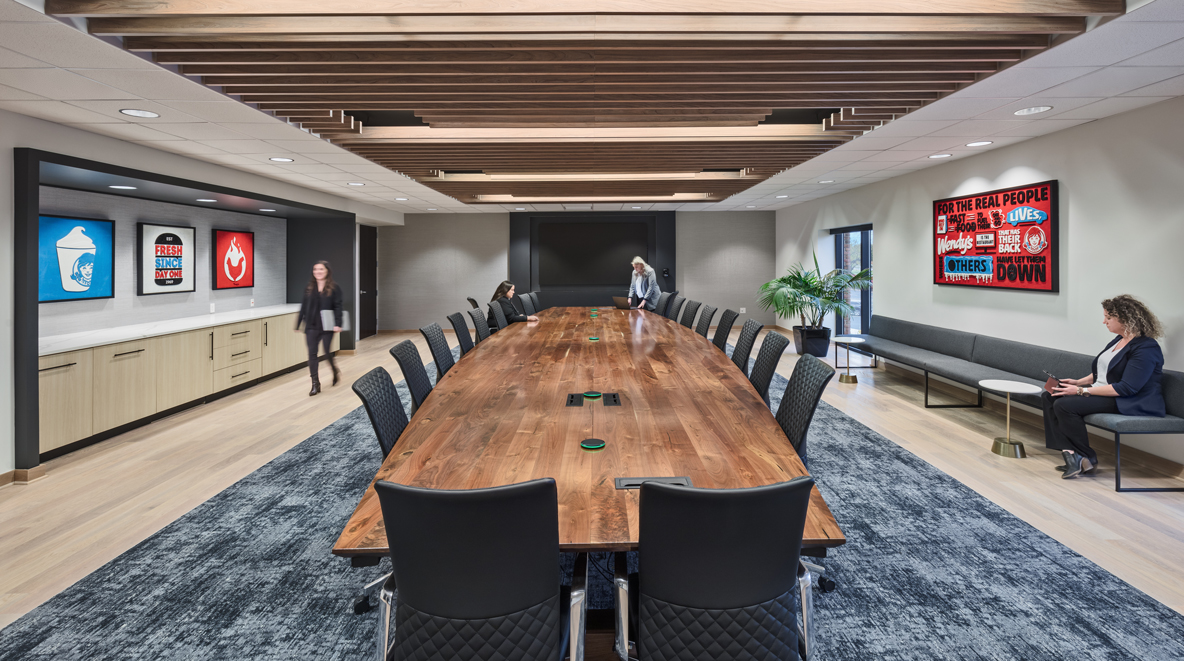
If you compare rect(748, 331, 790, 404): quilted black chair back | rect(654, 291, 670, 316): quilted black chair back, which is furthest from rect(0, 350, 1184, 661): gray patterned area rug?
rect(654, 291, 670, 316): quilted black chair back

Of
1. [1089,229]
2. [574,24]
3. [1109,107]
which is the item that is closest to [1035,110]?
[1109,107]

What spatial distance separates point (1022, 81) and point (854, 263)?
6739 millimetres

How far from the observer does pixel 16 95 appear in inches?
140

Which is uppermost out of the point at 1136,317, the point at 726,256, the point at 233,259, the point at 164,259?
the point at 726,256

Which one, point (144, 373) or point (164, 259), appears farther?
point (164, 259)

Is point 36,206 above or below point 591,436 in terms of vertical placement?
above

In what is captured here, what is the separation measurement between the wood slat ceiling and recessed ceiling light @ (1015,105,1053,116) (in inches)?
32.8

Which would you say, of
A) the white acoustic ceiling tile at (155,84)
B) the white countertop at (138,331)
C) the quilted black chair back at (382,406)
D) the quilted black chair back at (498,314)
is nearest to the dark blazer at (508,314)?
the quilted black chair back at (498,314)

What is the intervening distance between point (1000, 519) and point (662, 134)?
3346 mm

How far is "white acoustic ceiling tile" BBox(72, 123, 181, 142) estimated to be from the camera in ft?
14.3

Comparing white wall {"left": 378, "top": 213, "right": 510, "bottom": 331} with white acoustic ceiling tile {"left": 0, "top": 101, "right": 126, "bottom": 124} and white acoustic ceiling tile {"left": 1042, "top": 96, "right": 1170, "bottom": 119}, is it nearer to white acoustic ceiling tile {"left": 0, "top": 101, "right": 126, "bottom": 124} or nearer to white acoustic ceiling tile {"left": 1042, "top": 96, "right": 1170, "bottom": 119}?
white acoustic ceiling tile {"left": 0, "top": 101, "right": 126, "bottom": 124}

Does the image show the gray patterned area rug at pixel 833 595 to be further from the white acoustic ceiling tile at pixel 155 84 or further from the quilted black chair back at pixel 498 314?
the quilted black chair back at pixel 498 314

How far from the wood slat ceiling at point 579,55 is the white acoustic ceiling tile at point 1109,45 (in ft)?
0.46

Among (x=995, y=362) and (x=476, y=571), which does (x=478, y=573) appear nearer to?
(x=476, y=571)
